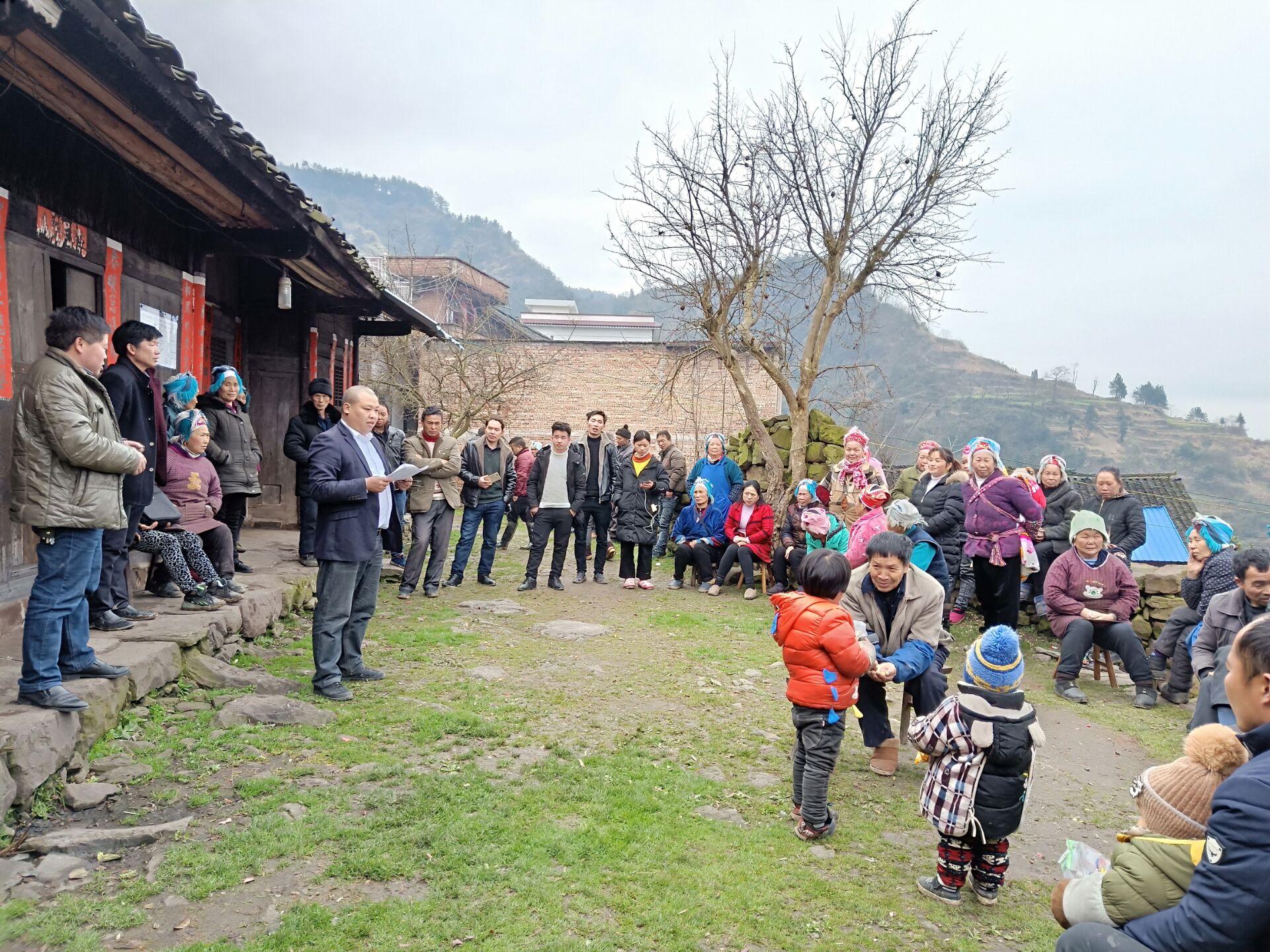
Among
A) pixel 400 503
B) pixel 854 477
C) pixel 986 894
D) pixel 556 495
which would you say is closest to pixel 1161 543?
pixel 854 477

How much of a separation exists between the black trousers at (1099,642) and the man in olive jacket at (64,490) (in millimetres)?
6930

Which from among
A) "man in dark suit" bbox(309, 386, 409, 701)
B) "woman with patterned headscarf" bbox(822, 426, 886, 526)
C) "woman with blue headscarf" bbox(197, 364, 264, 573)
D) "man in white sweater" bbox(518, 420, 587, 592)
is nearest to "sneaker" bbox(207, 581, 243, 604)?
"woman with blue headscarf" bbox(197, 364, 264, 573)

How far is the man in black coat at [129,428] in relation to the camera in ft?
14.9

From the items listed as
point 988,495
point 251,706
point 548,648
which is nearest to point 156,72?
point 251,706

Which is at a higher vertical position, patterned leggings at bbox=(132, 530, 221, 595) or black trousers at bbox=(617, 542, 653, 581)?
patterned leggings at bbox=(132, 530, 221, 595)

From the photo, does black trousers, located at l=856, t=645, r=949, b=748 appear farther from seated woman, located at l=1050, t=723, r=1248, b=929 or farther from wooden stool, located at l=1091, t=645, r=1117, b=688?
wooden stool, located at l=1091, t=645, r=1117, b=688

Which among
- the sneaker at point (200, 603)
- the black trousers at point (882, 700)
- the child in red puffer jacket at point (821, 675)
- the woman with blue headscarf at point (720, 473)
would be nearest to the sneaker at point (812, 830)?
the child in red puffer jacket at point (821, 675)

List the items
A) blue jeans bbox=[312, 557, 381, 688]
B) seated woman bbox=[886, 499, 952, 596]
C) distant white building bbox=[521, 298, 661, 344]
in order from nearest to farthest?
blue jeans bbox=[312, 557, 381, 688] < seated woman bbox=[886, 499, 952, 596] < distant white building bbox=[521, 298, 661, 344]

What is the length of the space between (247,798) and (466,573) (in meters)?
5.97

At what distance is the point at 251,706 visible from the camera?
4406 mm

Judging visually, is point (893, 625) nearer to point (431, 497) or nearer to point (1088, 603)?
point (1088, 603)

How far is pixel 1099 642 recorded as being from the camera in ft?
22.1

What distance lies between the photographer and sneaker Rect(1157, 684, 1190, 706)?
252 inches

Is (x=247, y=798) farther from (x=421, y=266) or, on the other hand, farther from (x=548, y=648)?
(x=421, y=266)
